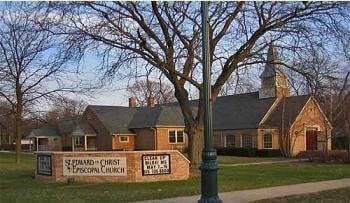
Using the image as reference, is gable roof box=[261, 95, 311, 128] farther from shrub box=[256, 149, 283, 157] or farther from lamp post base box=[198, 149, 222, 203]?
lamp post base box=[198, 149, 222, 203]

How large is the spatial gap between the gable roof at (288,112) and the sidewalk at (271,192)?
31.1 metres

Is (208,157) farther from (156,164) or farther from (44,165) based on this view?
(44,165)

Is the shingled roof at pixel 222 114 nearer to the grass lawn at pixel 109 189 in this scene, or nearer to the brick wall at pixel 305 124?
the brick wall at pixel 305 124

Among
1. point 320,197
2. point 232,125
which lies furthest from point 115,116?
point 320,197

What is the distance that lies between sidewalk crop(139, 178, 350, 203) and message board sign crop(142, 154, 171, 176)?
15.4 ft

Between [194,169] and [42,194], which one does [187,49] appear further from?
[42,194]

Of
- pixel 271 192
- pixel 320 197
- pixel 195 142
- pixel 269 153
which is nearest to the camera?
pixel 320 197

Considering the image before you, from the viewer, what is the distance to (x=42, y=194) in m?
16.4

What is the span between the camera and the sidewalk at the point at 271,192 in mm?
14680

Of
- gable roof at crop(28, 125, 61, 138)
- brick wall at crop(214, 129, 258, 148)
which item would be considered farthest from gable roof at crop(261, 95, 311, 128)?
gable roof at crop(28, 125, 61, 138)

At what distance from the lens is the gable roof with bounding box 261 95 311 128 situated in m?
51.0

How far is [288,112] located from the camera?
171 feet

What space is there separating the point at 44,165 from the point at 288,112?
3408 centimetres

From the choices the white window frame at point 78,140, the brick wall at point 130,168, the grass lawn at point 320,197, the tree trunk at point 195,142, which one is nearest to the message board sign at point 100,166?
the brick wall at point 130,168
